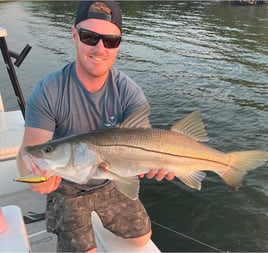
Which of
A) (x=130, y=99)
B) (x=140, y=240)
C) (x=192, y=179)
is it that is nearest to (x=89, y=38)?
(x=130, y=99)

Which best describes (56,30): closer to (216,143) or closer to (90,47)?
(216,143)

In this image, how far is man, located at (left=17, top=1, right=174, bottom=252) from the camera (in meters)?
3.25

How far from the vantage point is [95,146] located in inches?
111

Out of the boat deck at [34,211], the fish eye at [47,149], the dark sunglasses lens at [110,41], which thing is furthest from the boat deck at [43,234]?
the dark sunglasses lens at [110,41]

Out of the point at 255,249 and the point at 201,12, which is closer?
the point at 255,249

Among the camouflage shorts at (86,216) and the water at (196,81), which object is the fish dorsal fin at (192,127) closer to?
the camouflage shorts at (86,216)

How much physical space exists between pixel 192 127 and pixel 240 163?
516mm

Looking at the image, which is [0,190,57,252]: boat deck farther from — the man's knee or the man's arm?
the man's arm

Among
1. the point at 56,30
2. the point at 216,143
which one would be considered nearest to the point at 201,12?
the point at 56,30

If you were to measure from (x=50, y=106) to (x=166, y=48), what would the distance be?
19.0m

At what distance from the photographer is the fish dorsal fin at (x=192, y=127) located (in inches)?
122

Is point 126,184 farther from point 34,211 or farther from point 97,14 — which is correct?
point 34,211

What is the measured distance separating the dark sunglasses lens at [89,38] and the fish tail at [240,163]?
158 cm

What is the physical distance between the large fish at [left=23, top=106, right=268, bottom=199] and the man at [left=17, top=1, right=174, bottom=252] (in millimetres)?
169
